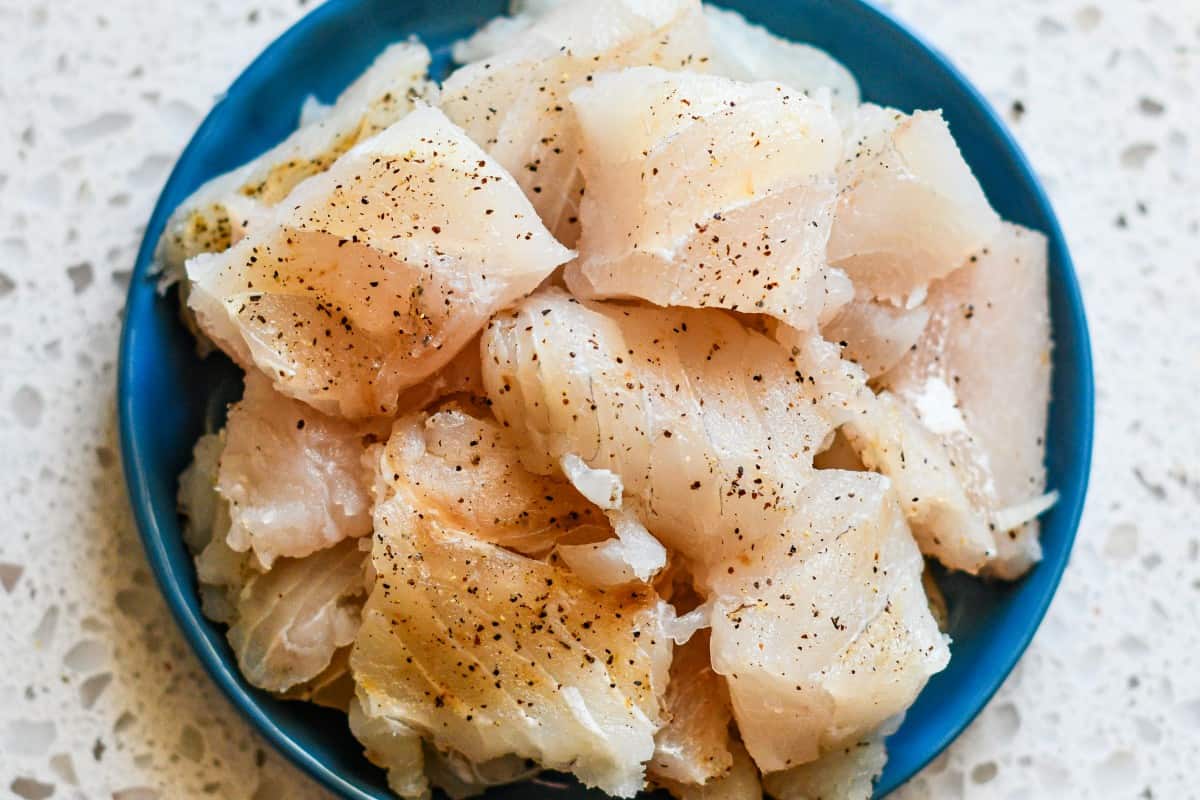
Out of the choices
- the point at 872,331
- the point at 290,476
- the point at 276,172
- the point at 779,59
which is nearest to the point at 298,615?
the point at 290,476

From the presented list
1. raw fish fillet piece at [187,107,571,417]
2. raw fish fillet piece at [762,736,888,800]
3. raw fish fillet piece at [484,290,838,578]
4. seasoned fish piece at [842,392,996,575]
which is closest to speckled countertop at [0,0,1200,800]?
raw fish fillet piece at [762,736,888,800]

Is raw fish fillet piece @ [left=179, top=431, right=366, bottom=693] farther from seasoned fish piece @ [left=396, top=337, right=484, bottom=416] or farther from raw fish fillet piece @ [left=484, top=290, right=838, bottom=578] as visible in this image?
raw fish fillet piece @ [left=484, top=290, right=838, bottom=578]

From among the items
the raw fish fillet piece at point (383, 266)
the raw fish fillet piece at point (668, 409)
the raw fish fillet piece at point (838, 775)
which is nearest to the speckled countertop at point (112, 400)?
the raw fish fillet piece at point (838, 775)

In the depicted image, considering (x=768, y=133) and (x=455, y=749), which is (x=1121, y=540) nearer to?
(x=768, y=133)

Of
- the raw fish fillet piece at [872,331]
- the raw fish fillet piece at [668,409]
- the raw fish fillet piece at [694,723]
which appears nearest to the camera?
the raw fish fillet piece at [668,409]

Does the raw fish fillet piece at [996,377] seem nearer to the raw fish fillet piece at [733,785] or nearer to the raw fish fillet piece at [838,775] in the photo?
the raw fish fillet piece at [838,775]
